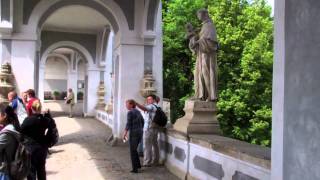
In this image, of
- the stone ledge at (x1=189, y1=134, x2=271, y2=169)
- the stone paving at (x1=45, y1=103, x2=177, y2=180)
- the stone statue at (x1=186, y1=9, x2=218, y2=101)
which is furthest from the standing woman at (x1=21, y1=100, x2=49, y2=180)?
the stone statue at (x1=186, y1=9, x2=218, y2=101)

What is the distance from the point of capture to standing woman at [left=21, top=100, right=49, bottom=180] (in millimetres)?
5547

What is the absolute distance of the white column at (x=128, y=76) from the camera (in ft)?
41.1

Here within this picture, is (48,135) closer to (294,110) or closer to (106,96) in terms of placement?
(294,110)

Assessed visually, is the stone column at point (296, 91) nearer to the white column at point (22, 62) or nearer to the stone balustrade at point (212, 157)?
the stone balustrade at point (212, 157)

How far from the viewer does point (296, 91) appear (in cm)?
348

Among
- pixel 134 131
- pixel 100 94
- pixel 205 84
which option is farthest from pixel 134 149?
pixel 100 94

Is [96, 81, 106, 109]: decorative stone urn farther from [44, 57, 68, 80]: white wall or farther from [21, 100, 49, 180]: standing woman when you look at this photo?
[44, 57, 68, 80]: white wall

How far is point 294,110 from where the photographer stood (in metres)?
3.50

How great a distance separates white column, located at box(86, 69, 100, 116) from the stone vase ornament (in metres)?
16.3

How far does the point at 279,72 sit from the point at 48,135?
3303 mm

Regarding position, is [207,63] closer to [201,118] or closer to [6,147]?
[201,118]

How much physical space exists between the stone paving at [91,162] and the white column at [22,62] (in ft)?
6.51

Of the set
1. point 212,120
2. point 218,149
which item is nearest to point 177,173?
Result: point 212,120

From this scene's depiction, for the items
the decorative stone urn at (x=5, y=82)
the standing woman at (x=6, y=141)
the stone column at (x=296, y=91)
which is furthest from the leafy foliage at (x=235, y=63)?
the stone column at (x=296, y=91)
